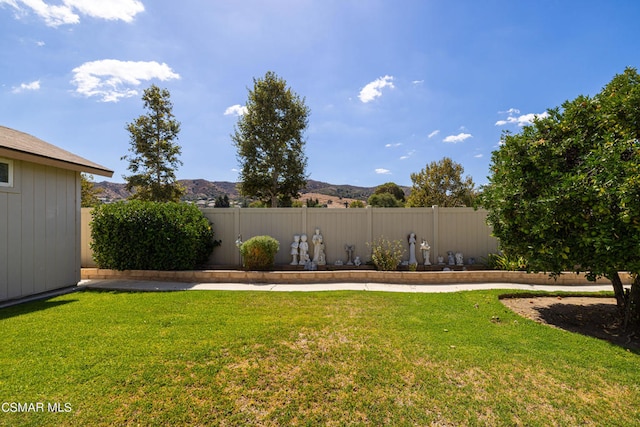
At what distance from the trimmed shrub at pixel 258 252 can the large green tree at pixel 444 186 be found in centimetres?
1610

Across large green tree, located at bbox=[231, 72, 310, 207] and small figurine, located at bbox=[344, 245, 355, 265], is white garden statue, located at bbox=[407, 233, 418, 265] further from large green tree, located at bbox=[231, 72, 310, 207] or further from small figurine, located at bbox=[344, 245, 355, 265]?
large green tree, located at bbox=[231, 72, 310, 207]

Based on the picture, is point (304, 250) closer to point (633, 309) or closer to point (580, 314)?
point (580, 314)

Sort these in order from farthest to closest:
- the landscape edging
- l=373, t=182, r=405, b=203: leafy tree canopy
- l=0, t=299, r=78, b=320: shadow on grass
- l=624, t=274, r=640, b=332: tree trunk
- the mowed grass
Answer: l=373, t=182, r=405, b=203: leafy tree canopy → the landscape edging → l=0, t=299, r=78, b=320: shadow on grass → l=624, t=274, r=640, b=332: tree trunk → the mowed grass

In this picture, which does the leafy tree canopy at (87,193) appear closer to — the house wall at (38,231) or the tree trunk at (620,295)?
the house wall at (38,231)

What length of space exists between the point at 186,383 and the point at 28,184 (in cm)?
628

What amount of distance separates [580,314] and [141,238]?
9.43 meters

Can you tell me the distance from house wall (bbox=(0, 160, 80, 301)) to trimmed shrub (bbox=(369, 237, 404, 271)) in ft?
25.2

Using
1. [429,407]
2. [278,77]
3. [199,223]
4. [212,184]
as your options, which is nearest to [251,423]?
[429,407]

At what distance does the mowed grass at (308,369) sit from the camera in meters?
2.32

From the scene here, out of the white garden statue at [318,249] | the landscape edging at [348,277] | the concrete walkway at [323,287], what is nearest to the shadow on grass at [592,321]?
the concrete walkway at [323,287]

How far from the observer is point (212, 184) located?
57.4m

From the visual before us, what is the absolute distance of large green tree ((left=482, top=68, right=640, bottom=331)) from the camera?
358 centimetres

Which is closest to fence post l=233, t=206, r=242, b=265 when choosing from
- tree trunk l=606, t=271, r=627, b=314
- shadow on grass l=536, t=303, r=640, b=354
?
shadow on grass l=536, t=303, r=640, b=354

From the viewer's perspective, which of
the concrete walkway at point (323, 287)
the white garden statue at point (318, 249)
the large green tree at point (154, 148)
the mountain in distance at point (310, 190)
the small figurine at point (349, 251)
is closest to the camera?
the concrete walkway at point (323, 287)
